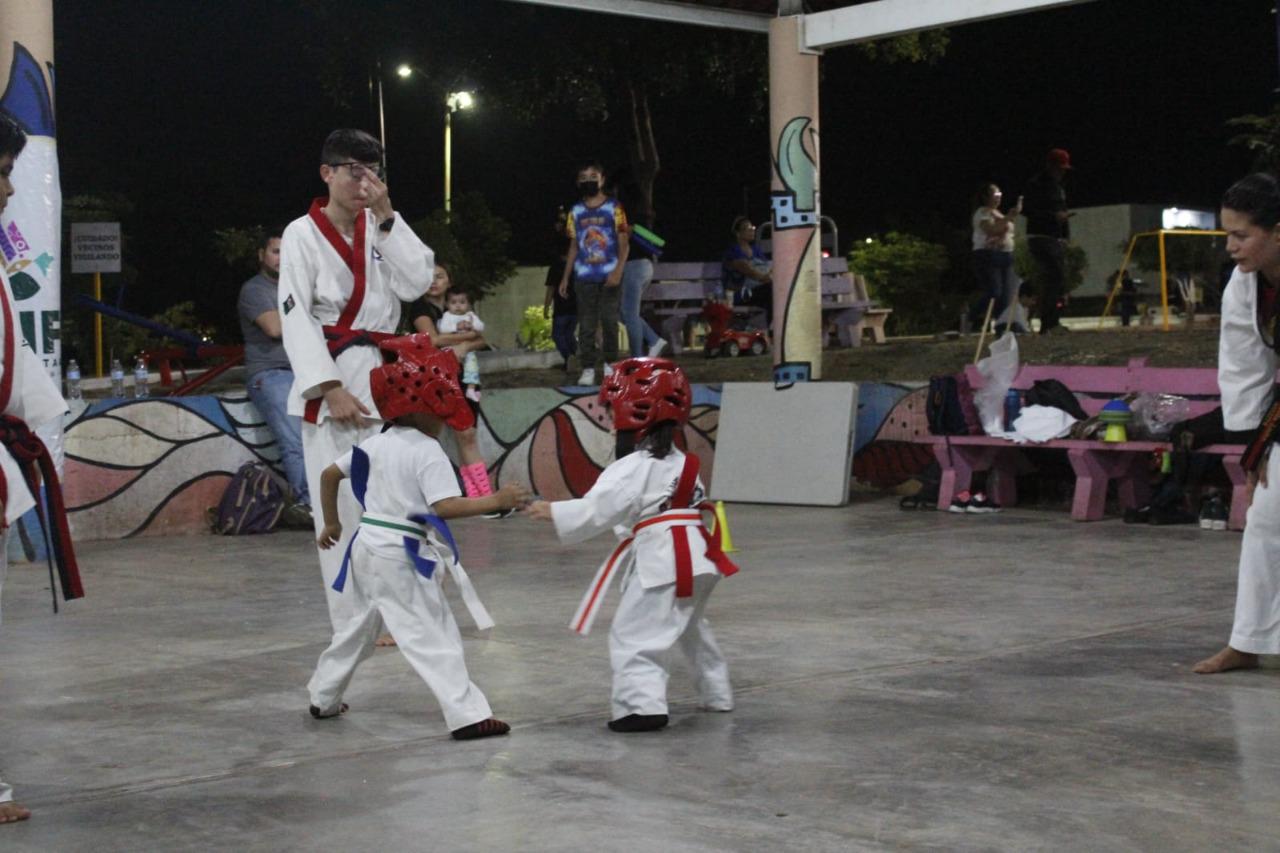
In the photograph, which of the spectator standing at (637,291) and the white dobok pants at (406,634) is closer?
the white dobok pants at (406,634)

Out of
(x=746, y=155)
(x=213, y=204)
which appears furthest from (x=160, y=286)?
(x=746, y=155)

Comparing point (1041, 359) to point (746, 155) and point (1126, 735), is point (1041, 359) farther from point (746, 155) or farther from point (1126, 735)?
point (746, 155)

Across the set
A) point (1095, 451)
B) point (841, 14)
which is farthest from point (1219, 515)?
point (841, 14)

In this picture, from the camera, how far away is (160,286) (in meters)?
36.8

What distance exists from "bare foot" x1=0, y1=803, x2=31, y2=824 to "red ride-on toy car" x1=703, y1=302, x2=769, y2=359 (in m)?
13.0

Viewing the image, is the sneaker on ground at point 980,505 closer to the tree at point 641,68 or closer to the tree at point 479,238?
the tree at point 641,68

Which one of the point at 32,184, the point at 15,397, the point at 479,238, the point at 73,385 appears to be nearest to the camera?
the point at 15,397

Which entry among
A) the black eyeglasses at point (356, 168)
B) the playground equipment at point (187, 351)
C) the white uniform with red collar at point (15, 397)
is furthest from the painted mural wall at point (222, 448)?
the white uniform with red collar at point (15, 397)

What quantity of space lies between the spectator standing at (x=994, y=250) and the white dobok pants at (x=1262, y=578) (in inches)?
362

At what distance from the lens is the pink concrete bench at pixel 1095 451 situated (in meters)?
11.2

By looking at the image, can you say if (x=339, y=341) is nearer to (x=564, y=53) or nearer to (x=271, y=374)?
(x=271, y=374)

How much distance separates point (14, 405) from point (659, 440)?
6.47 feet

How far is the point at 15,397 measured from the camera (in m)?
4.43

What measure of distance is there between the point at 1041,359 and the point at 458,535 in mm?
5432
